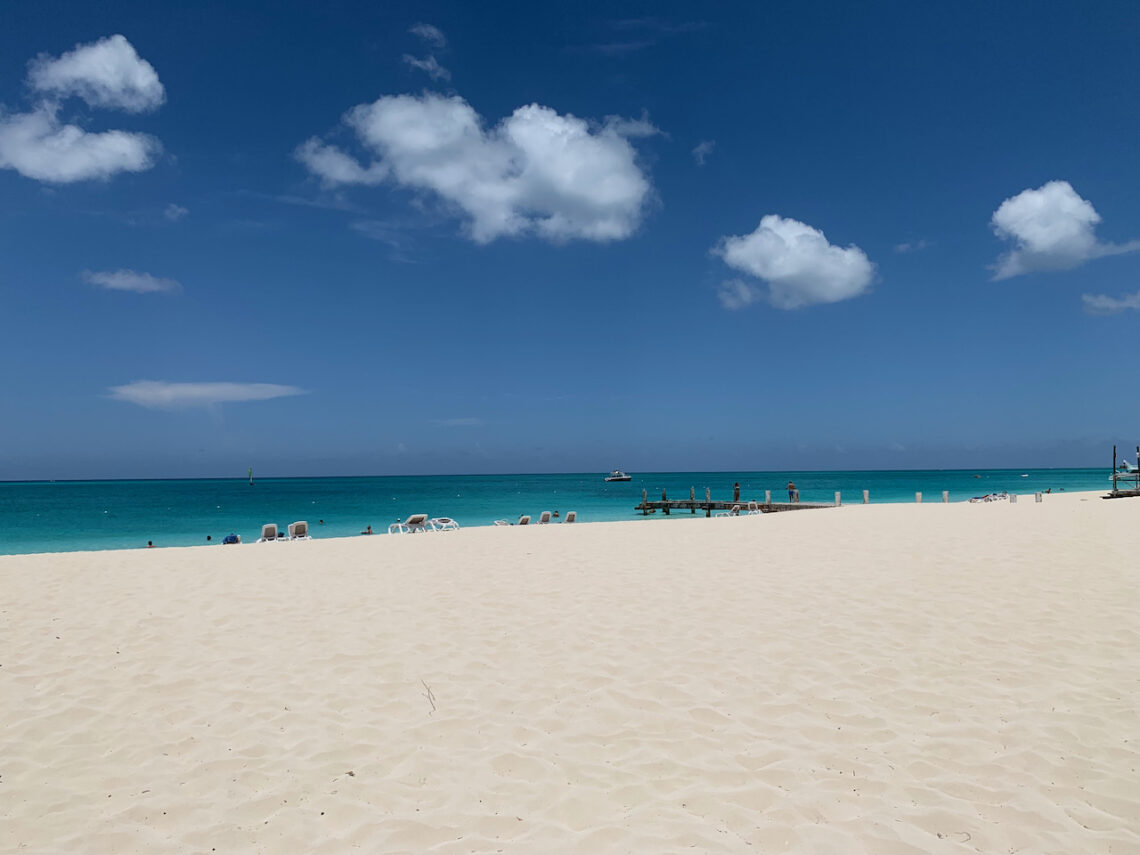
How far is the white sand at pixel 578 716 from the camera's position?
3.40 metres

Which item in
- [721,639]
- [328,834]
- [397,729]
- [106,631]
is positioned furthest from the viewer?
[106,631]

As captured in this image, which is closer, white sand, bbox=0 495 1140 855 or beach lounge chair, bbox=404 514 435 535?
white sand, bbox=0 495 1140 855

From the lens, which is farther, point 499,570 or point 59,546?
point 59,546

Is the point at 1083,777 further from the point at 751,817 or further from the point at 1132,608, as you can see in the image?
the point at 1132,608

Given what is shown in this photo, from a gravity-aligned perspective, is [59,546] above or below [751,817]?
below

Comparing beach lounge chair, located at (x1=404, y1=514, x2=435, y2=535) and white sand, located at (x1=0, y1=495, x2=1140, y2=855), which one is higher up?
white sand, located at (x1=0, y1=495, x2=1140, y2=855)

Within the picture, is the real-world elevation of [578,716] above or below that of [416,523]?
above

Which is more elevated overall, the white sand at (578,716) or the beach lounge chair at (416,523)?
the white sand at (578,716)

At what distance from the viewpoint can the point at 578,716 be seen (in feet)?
15.6

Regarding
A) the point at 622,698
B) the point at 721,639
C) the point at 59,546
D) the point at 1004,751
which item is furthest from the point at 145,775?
the point at 59,546

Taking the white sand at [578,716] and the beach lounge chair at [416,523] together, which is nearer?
the white sand at [578,716]

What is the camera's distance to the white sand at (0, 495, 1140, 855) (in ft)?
11.1

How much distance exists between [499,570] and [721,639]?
5.38 metres

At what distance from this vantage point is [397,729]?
4.57 metres
